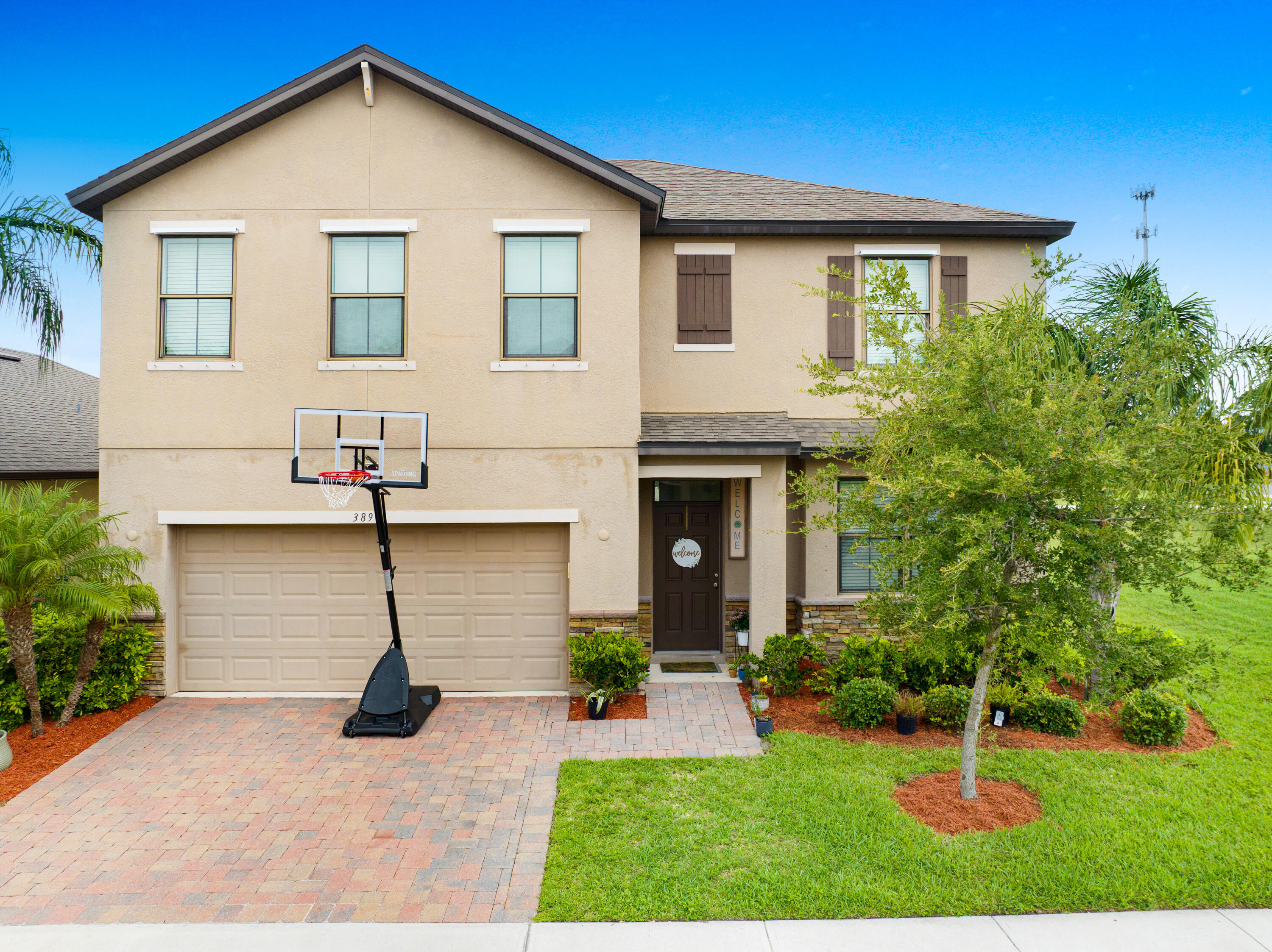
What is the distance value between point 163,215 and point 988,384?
32.2 feet

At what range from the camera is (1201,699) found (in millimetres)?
8820

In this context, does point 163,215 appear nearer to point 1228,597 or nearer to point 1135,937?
point 1135,937

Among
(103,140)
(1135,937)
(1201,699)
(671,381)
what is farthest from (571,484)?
(103,140)

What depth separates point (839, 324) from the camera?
10539mm

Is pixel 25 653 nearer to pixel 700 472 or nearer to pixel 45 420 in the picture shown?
pixel 45 420

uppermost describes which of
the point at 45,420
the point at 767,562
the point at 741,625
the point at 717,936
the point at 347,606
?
the point at 45,420

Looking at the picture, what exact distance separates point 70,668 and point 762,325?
9.92 meters

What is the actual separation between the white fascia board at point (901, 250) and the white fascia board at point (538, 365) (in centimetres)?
464

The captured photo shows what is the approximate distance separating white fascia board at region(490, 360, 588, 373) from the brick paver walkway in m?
4.25

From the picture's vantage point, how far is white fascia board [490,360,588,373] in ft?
29.7

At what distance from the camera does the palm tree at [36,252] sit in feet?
33.4

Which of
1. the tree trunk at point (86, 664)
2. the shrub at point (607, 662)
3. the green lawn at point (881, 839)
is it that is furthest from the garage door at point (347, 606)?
the green lawn at point (881, 839)

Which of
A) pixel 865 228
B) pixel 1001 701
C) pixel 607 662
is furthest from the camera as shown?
pixel 865 228

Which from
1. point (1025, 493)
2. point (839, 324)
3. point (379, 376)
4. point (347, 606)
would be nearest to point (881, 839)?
point (1025, 493)
